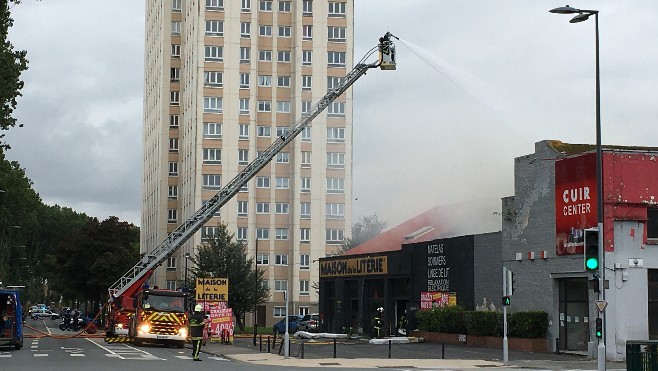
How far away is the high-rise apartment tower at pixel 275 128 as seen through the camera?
103938mm

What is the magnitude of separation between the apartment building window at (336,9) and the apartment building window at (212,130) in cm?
1748

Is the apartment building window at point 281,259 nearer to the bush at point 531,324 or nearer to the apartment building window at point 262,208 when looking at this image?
the apartment building window at point 262,208

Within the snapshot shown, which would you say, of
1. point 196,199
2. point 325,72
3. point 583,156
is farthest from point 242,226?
point 583,156

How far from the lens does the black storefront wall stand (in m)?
51.8

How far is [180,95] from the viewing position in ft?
387

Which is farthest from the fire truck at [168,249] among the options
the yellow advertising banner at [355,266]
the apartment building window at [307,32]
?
the apartment building window at [307,32]

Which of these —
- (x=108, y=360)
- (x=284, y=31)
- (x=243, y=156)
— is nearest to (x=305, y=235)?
(x=243, y=156)

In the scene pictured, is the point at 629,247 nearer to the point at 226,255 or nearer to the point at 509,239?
the point at 509,239

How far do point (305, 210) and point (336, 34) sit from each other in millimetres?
19498

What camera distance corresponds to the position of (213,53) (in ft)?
342

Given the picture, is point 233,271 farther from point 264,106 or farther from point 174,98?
point 174,98

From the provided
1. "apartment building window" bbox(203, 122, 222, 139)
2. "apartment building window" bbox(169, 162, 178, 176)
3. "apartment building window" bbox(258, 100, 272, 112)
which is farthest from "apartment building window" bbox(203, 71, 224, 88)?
"apartment building window" bbox(169, 162, 178, 176)

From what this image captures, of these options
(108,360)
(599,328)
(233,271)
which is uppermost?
(233,271)

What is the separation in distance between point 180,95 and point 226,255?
148 ft
